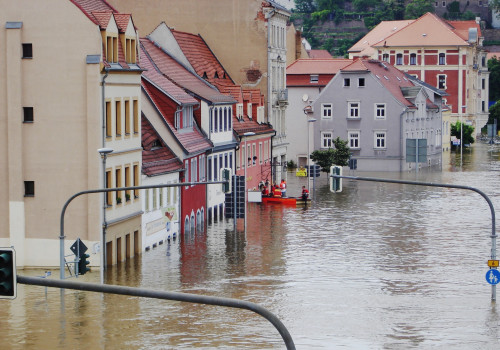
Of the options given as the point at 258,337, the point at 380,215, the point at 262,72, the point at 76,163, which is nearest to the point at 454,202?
the point at 380,215

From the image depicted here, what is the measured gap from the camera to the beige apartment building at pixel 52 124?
47.7m

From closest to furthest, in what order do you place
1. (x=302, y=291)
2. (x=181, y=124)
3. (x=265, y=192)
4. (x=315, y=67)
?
(x=302, y=291), (x=181, y=124), (x=265, y=192), (x=315, y=67)

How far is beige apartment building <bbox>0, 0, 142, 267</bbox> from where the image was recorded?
156ft

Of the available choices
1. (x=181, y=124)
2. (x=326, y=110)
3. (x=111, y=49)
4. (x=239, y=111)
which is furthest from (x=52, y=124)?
(x=326, y=110)

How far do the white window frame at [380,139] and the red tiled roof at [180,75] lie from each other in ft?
111

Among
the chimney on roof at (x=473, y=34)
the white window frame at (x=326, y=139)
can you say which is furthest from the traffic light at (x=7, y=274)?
the chimney on roof at (x=473, y=34)

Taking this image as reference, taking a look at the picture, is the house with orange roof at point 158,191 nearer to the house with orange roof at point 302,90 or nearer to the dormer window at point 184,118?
the dormer window at point 184,118

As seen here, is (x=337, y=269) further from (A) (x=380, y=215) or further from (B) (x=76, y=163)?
(A) (x=380, y=215)

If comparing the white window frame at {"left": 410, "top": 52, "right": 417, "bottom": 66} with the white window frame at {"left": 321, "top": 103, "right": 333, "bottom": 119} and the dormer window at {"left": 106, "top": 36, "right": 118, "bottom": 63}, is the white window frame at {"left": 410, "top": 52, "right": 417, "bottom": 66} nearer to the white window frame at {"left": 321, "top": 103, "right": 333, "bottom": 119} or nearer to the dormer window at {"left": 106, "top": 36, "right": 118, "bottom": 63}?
the white window frame at {"left": 321, "top": 103, "right": 333, "bottom": 119}

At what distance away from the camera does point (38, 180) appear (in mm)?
48469

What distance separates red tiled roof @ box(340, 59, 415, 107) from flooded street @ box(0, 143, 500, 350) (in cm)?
3555

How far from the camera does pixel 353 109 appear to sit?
350 ft

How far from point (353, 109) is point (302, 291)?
63.6 metres

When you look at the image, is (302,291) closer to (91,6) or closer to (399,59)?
(91,6)
